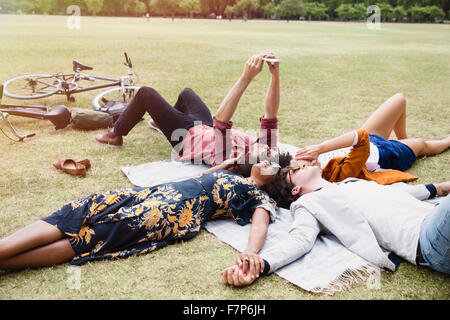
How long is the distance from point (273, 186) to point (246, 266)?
38.2 inches

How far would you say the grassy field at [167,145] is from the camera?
7.64ft

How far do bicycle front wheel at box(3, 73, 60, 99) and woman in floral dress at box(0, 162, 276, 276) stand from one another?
16.0 feet

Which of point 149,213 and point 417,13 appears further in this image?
point 417,13

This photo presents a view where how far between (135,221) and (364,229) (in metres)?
1.57

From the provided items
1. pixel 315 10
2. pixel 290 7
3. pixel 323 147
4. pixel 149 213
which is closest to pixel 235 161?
pixel 323 147

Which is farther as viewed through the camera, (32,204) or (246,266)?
(32,204)

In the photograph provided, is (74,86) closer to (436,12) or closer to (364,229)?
(364,229)

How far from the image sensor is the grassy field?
91.7 inches

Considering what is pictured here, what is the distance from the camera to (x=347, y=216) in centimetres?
265

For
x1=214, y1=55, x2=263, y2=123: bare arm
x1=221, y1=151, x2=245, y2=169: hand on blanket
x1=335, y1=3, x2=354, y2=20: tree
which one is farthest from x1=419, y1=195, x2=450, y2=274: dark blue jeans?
x1=335, y1=3, x2=354, y2=20: tree

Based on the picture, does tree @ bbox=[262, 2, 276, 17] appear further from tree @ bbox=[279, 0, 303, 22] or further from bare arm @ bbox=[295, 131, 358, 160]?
bare arm @ bbox=[295, 131, 358, 160]

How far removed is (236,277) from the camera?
2307 millimetres
